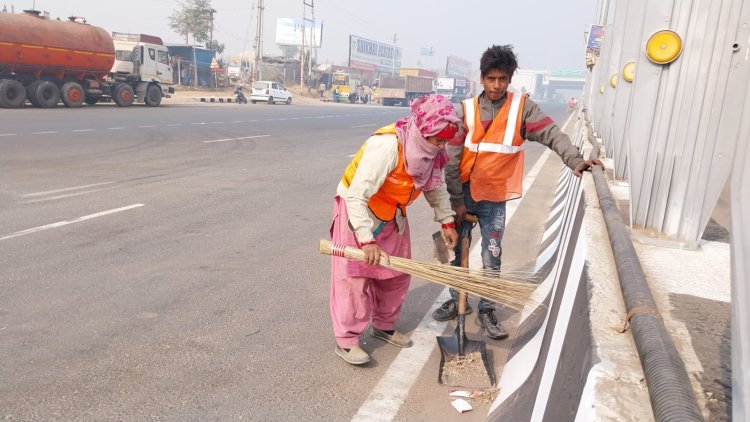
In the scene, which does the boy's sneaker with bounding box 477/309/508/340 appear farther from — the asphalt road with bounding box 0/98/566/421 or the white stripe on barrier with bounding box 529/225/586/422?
the white stripe on barrier with bounding box 529/225/586/422

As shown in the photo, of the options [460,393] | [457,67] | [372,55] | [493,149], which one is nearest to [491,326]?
[460,393]

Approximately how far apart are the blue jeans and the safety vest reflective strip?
0.99 feet

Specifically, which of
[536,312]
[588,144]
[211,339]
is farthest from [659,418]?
[588,144]

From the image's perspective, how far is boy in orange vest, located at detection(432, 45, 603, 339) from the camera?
3451 millimetres

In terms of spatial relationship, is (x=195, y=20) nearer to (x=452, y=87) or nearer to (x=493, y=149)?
(x=452, y=87)

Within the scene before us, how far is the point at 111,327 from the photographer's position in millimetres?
3504

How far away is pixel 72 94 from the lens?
22.3 meters

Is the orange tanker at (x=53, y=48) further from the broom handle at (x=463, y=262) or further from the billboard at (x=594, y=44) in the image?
the broom handle at (x=463, y=262)

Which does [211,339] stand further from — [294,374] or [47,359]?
[47,359]

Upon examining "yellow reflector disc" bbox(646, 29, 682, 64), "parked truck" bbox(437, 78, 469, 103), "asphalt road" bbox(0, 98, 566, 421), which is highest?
"parked truck" bbox(437, 78, 469, 103)

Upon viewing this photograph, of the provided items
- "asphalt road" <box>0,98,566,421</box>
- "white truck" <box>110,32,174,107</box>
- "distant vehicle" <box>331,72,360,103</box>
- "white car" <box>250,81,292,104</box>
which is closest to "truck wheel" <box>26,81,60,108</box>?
"white truck" <box>110,32,174,107</box>

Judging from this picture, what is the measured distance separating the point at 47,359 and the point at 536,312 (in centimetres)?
281

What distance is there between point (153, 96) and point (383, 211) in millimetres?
26226

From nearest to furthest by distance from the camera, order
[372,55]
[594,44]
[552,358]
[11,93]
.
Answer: [552,358]
[594,44]
[11,93]
[372,55]
